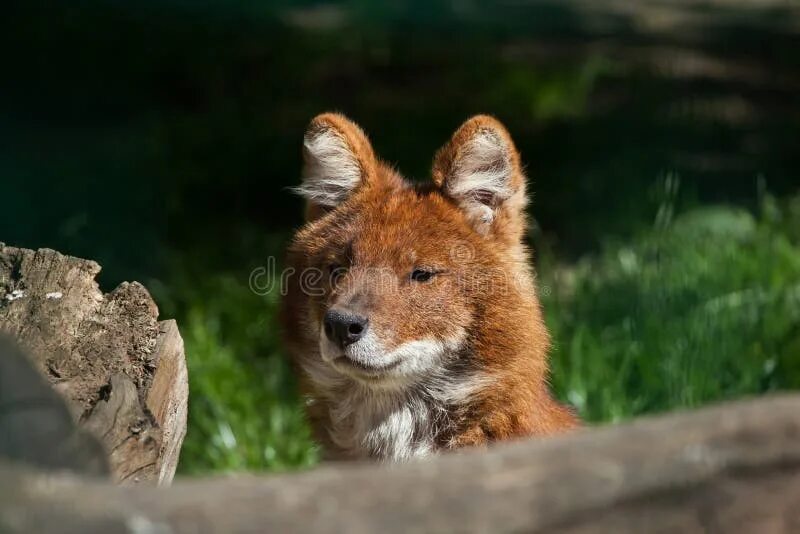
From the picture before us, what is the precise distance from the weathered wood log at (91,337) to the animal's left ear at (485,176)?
144 centimetres

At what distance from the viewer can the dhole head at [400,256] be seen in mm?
4039

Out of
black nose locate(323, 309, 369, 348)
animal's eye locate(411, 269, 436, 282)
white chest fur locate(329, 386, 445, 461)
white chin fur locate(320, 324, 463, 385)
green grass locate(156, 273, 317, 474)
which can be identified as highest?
animal's eye locate(411, 269, 436, 282)

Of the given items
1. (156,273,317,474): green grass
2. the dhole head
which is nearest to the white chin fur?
the dhole head

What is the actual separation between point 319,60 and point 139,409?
846 cm

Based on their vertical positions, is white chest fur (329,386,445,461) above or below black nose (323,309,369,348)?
below

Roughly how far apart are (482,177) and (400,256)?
48 cm

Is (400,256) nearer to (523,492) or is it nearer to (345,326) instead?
(345,326)

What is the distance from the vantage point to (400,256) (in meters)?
4.20

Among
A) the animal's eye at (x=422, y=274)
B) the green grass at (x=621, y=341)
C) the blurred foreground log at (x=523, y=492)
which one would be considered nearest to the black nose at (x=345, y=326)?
the animal's eye at (x=422, y=274)

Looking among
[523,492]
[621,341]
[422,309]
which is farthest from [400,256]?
[523,492]

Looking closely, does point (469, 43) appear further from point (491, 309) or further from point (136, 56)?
point (491, 309)

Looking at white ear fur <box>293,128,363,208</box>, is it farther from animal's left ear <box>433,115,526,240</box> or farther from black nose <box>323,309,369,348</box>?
black nose <box>323,309,369,348</box>

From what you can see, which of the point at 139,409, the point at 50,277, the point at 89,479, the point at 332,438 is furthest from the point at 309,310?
the point at 89,479

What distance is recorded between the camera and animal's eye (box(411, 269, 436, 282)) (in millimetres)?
4180
